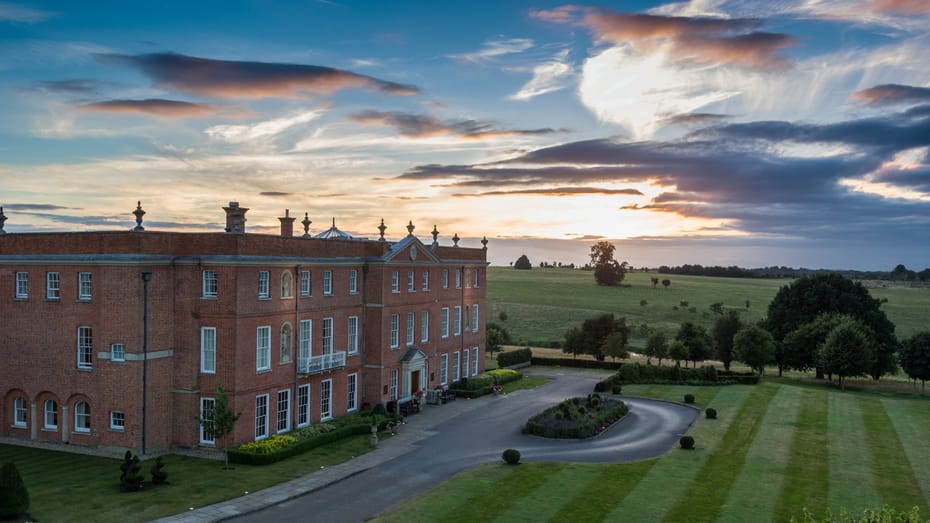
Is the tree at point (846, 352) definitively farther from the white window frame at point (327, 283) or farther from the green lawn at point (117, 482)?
the green lawn at point (117, 482)

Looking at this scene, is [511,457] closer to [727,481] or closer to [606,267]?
[727,481]

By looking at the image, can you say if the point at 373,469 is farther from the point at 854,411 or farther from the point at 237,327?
the point at 854,411

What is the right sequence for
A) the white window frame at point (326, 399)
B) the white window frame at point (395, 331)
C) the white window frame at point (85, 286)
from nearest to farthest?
1. the white window frame at point (85, 286)
2. the white window frame at point (326, 399)
3. the white window frame at point (395, 331)

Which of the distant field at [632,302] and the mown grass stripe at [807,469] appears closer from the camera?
the mown grass stripe at [807,469]

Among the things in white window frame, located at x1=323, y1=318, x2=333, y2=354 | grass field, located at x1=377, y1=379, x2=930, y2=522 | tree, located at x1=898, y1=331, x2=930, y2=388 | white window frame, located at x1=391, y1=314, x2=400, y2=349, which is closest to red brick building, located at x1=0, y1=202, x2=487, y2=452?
white window frame, located at x1=323, y1=318, x2=333, y2=354

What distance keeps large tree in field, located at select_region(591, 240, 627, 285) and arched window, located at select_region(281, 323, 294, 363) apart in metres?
132

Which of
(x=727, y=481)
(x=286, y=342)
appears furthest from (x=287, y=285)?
(x=727, y=481)

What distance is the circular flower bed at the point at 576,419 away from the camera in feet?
139

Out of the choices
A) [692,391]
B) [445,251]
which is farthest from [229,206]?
[692,391]

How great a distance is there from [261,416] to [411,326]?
56.3 feet

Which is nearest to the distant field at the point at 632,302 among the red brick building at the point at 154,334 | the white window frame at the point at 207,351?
the red brick building at the point at 154,334

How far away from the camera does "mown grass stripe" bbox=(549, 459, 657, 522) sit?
28.1m

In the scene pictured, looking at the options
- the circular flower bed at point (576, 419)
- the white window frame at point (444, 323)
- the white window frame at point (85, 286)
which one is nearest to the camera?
the white window frame at point (85, 286)

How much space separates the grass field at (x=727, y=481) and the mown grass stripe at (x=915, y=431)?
0.09 metres
